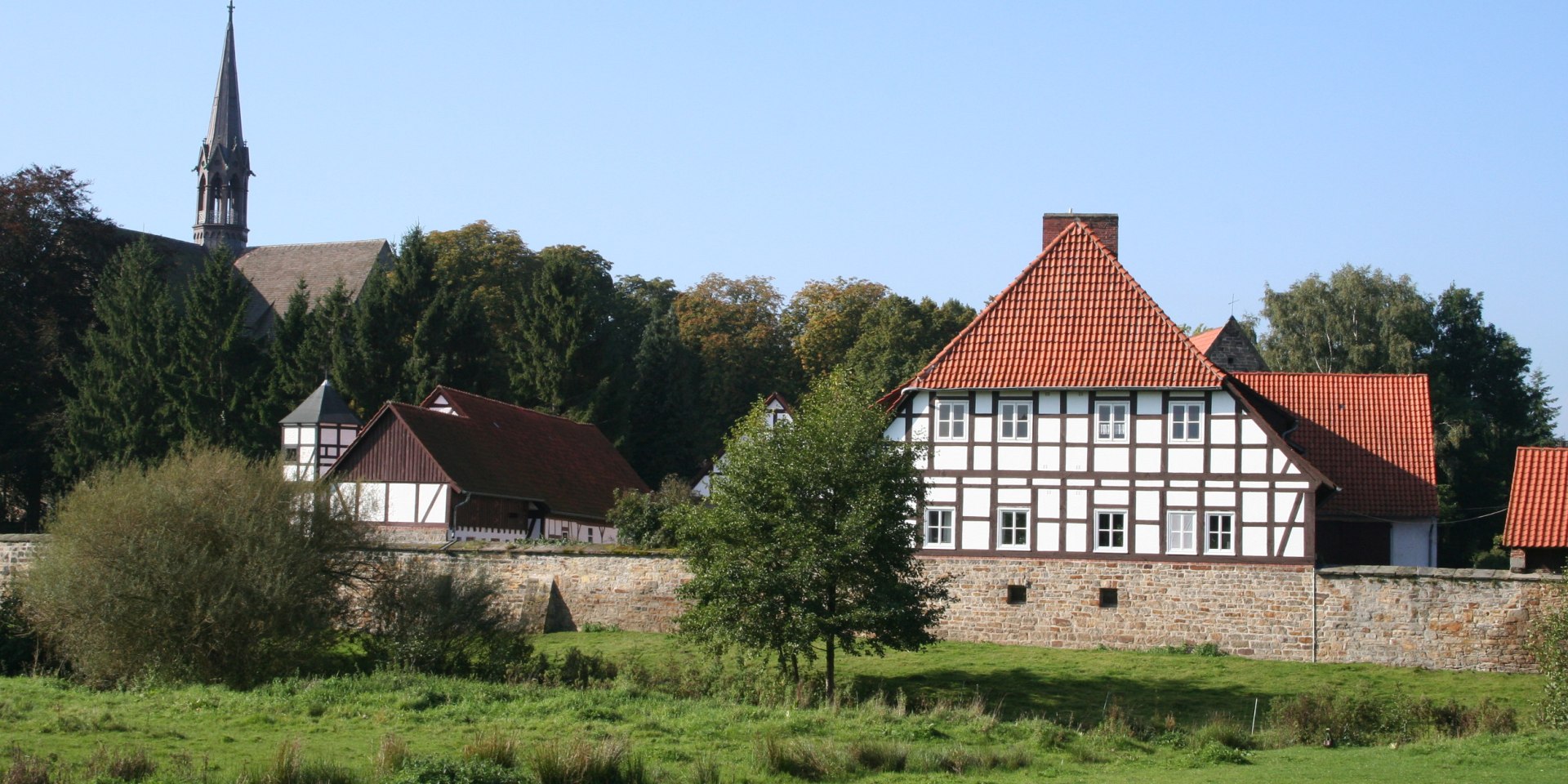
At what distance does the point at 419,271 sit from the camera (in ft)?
157

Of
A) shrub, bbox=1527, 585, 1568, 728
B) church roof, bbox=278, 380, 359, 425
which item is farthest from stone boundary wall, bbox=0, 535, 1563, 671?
church roof, bbox=278, 380, 359, 425

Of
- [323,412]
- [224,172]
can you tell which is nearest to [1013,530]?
[323,412]

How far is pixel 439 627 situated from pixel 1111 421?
12.9 m

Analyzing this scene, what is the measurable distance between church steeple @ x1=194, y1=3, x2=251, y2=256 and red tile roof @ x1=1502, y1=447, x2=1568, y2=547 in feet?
199

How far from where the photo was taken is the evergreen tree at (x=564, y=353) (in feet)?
157

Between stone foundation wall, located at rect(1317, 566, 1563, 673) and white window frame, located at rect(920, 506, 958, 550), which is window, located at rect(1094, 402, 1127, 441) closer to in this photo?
white window frame, located at rect(920, 506, 958, 550)

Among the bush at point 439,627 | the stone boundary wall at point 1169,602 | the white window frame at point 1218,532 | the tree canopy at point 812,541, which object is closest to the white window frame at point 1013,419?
the stone boundary wall at point 1169,602

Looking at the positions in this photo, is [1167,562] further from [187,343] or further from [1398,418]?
[187,343]

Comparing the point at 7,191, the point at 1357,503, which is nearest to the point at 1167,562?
the point at 1357,503

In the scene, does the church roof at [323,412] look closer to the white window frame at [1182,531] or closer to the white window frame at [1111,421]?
the white window frame at [1111,421]

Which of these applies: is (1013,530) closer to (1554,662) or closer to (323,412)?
(1554,662)

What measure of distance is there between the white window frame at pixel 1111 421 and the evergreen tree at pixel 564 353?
2104cm

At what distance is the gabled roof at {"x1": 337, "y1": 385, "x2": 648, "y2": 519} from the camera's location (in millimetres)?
36250

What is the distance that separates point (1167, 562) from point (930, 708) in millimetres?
7806
